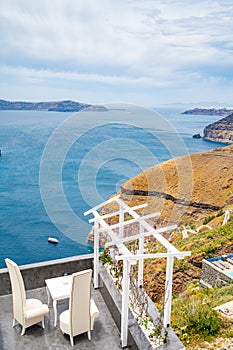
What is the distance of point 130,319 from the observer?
11.5 feet

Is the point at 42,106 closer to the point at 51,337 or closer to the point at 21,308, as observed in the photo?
the point at 21,308

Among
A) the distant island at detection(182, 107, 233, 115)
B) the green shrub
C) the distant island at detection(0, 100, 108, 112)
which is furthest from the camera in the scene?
the distant island at detection(0, 100, 108, 112)

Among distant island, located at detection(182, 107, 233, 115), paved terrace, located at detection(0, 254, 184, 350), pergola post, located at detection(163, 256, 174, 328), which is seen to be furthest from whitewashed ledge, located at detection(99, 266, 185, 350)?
distant island, located at detection(182, 107, 233, 115)

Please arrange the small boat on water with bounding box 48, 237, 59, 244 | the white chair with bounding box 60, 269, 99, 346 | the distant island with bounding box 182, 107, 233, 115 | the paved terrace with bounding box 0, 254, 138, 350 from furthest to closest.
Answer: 1. the distant island with bounding box 182, 107, 233, 115
2. the small boat on water with bounding box 48, 237, 59, 244
3. the paved terrace with bounding box 0, 254, 138, 350
4. the white chair with bounding box 60, 269, 99, 346

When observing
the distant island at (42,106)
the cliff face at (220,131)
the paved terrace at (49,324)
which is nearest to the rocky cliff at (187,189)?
the cliff face at (220,131)

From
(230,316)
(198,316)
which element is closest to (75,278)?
(198,316)

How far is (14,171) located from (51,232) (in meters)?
18.7

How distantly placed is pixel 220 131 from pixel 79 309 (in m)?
49.1

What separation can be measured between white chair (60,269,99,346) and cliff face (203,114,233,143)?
42.4 m

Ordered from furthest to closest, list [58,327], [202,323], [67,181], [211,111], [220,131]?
1. [220,131]
2. [211,111]
3. [67,181]
4. [202,323]
5. [58,327]

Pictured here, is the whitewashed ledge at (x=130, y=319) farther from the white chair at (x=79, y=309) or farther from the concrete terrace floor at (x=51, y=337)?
the white chair at (x=79, y=309)

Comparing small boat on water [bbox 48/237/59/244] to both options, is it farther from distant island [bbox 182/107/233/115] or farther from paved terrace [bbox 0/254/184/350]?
paved terrace [bbox 0/254/184/350]

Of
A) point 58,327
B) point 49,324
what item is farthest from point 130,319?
point 49,324

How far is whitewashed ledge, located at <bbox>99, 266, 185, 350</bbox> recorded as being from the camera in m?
3.14
